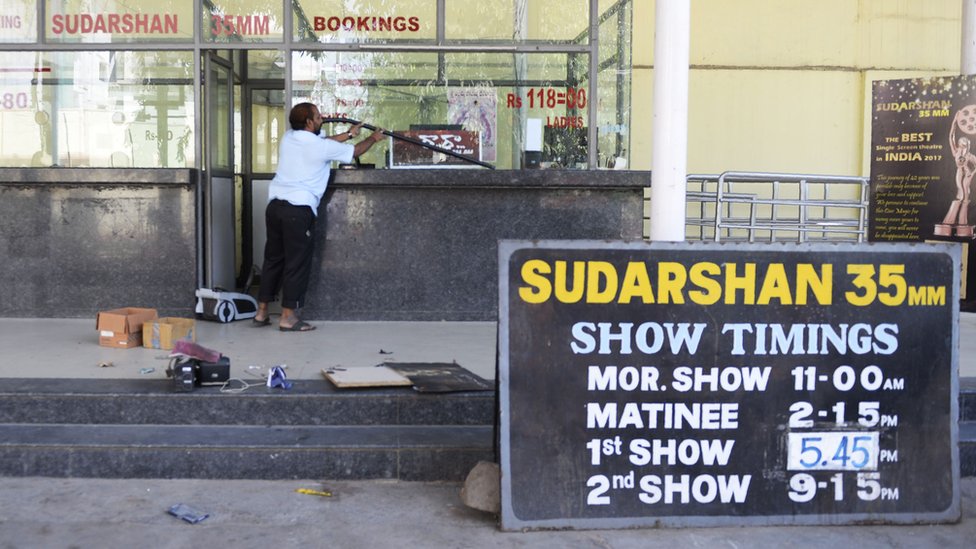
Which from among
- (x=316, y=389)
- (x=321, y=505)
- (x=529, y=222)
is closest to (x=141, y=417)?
(x=316, y=389)

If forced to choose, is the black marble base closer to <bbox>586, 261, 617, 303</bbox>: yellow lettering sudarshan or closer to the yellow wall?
<bbox>586, 261, 617, 303</bbox>: yellow lettering sudarshan

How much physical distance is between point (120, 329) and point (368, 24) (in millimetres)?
2947

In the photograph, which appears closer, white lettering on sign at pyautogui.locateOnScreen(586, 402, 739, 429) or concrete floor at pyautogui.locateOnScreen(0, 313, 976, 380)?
white lettering on sign at pyautogui.locateOnScreen(586, 402, 739, 429)

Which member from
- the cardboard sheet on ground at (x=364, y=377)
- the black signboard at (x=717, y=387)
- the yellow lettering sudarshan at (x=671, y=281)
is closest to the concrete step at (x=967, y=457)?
the black signboard at (x=717, y=387)

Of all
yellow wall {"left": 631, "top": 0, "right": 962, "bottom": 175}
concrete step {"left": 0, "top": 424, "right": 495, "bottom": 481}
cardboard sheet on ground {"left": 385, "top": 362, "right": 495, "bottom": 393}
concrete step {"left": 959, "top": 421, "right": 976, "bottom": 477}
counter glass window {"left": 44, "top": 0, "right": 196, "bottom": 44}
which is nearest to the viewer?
concrete step {"left": 0, "top": 424, "right": 495, "bottom": 481}

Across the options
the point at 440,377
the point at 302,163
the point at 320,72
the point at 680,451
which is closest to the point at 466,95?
the point at 320,72

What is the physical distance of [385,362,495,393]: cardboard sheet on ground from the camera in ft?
17.1

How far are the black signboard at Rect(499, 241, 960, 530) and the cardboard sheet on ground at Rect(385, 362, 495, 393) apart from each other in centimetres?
114

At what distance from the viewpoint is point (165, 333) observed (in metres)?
6.30

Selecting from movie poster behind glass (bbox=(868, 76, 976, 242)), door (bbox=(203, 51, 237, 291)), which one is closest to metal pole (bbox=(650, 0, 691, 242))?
movie poster behind glass (bbox=(868, 76, 976, 242))

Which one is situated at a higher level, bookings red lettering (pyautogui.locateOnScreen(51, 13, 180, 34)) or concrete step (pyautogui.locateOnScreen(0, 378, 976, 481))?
bookings red lettering (pyautogui.locateOnScreen(51, 13, 180, 34))

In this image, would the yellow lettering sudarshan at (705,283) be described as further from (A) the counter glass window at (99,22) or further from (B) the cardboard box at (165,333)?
(A) the counter glass window at (99,22)

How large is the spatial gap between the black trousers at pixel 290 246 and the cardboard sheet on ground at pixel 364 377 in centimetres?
157

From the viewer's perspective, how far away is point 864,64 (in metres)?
12.2
